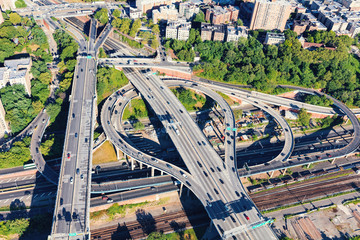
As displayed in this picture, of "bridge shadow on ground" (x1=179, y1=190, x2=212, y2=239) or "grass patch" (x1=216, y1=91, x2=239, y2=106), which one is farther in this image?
"grass patch" (x1=216, y1=91, x2=239, y2=106)

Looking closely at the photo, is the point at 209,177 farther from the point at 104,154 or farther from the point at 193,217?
the point at 104,154

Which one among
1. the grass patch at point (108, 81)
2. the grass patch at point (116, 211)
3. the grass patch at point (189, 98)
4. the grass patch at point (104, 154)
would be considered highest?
the grass patch at point (108, 81)

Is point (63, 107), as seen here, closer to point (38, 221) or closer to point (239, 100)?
point (38, 221)

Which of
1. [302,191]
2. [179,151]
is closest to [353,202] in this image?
[302,191]

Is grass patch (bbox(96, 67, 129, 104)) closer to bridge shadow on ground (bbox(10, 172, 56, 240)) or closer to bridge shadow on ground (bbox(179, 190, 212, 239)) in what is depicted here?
bridge shadow on ground (bbox(10, 172, 56, 240))

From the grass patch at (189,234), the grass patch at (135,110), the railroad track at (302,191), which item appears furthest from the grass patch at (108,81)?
the railroad track at (302,191)

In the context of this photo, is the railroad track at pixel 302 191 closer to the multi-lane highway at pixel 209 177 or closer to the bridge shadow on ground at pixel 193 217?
the multi-lane highway at pixel 209 177

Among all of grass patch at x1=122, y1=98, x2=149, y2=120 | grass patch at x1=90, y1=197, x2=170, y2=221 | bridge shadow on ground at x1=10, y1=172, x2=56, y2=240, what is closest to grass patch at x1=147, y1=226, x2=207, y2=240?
grass patch at x1=90, y1=197, x2=170, y2=221
